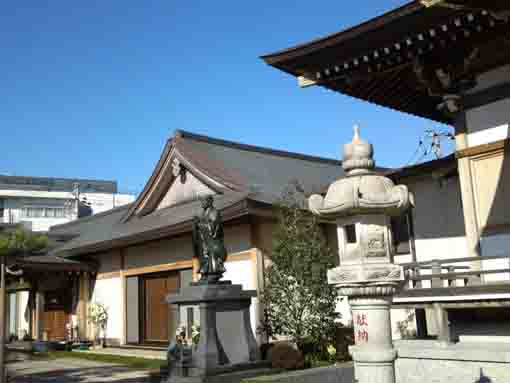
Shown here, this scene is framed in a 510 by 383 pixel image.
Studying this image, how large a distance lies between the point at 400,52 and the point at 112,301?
608 inches

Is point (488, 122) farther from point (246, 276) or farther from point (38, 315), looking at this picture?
point (38, 315)

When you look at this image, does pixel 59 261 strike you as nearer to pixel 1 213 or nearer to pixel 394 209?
pixel 394 209

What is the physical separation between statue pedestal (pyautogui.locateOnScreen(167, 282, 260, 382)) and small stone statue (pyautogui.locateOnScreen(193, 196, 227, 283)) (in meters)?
0.28

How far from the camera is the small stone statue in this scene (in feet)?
39.8

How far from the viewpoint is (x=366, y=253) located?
18.5ft

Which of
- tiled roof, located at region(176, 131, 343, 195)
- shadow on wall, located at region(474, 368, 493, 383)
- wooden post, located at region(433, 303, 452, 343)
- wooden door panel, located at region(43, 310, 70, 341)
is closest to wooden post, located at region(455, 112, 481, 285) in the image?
wooden post, located at region(433, 303, 452, 343)

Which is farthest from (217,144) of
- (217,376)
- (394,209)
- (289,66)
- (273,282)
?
(394,209)

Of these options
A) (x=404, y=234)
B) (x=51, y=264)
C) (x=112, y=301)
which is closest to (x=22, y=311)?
(x=51, y=264)

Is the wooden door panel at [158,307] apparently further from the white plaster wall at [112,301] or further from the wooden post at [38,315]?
the wooden post at [38,315]

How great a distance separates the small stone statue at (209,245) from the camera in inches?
477

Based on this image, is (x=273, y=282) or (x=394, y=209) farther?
(x=273, y=282)

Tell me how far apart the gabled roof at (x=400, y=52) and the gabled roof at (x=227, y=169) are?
626 cm

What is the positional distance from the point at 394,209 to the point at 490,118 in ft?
20.6

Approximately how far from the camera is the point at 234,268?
55.8ft
